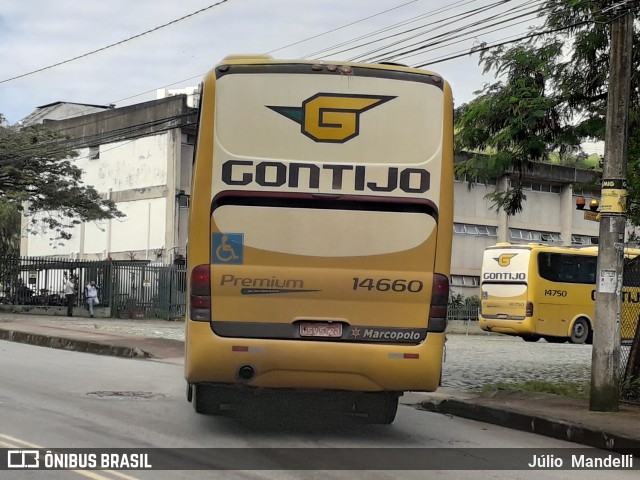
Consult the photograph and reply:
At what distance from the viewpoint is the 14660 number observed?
889 cm

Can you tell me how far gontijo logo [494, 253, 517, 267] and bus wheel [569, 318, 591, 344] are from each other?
3.27m

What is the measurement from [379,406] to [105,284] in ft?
90.4

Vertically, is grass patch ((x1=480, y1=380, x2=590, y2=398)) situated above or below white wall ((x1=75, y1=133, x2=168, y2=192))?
below

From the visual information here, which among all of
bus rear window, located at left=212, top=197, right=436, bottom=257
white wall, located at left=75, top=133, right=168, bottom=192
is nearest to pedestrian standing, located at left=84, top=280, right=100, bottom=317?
white wall, located at left=75, top=133, right=168, bottom=192

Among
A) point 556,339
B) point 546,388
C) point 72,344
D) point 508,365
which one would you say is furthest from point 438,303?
point 556,339

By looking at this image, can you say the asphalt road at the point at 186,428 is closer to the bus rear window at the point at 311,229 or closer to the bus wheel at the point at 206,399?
the bus wheel at the point at 206,399

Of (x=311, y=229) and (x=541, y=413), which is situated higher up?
(x=311, y=229)

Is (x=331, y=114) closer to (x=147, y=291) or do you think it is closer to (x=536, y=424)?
(x=536, y=424)

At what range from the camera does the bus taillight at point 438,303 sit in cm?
902

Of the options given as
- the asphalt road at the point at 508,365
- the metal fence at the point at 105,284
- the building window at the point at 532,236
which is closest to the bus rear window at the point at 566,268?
the asphalt road at the point at 508,365

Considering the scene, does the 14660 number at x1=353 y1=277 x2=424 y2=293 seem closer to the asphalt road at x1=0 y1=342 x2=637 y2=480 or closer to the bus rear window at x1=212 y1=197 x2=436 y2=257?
the bus rear window at x1=212 y1=197 x2=436 y2=257

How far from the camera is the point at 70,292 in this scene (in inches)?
1401

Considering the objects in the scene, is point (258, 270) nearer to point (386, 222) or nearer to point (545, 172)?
point (386, 222)

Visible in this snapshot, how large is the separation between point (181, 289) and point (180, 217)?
9.43m
